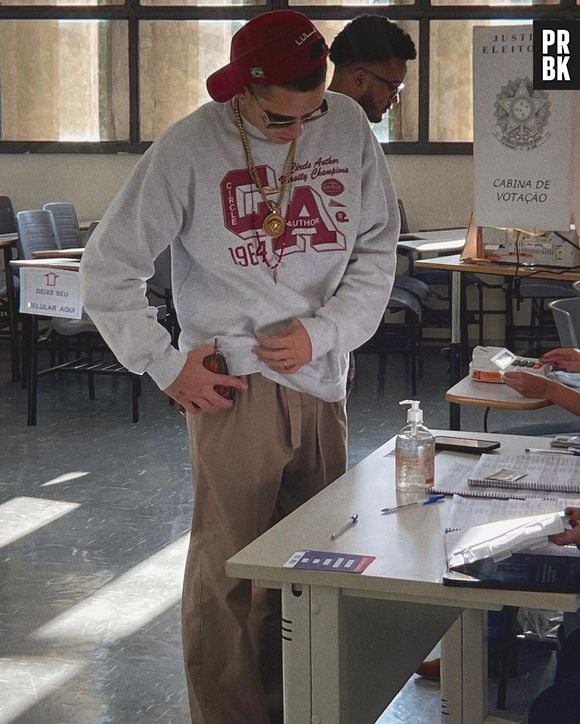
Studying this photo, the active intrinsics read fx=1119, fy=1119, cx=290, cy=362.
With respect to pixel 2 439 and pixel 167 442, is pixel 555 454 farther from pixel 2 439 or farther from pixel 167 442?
pixel 2 439

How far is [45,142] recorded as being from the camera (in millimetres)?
8031

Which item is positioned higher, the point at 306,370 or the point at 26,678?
the point at 306,370

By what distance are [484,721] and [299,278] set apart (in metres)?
0.87

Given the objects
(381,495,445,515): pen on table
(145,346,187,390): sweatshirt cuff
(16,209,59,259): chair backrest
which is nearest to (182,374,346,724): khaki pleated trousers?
(145,346,187,390): sweatshirt cuff

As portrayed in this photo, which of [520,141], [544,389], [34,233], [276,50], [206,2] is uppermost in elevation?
[206,2]

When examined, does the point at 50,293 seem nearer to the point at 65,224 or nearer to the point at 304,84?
the point at 65,224

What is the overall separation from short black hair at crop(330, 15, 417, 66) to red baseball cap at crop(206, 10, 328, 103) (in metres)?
0.54

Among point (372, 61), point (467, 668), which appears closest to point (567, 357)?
point (372, 61)

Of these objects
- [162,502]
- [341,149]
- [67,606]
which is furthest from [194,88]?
[341,149]

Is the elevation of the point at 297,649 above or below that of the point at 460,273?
below

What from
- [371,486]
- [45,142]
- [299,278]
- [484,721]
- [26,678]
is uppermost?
[45,142]

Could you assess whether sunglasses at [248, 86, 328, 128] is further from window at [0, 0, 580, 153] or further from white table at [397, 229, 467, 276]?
window at [0, 0, 580, 153]

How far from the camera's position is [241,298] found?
2.03 metres

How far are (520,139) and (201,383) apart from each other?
2468mm
